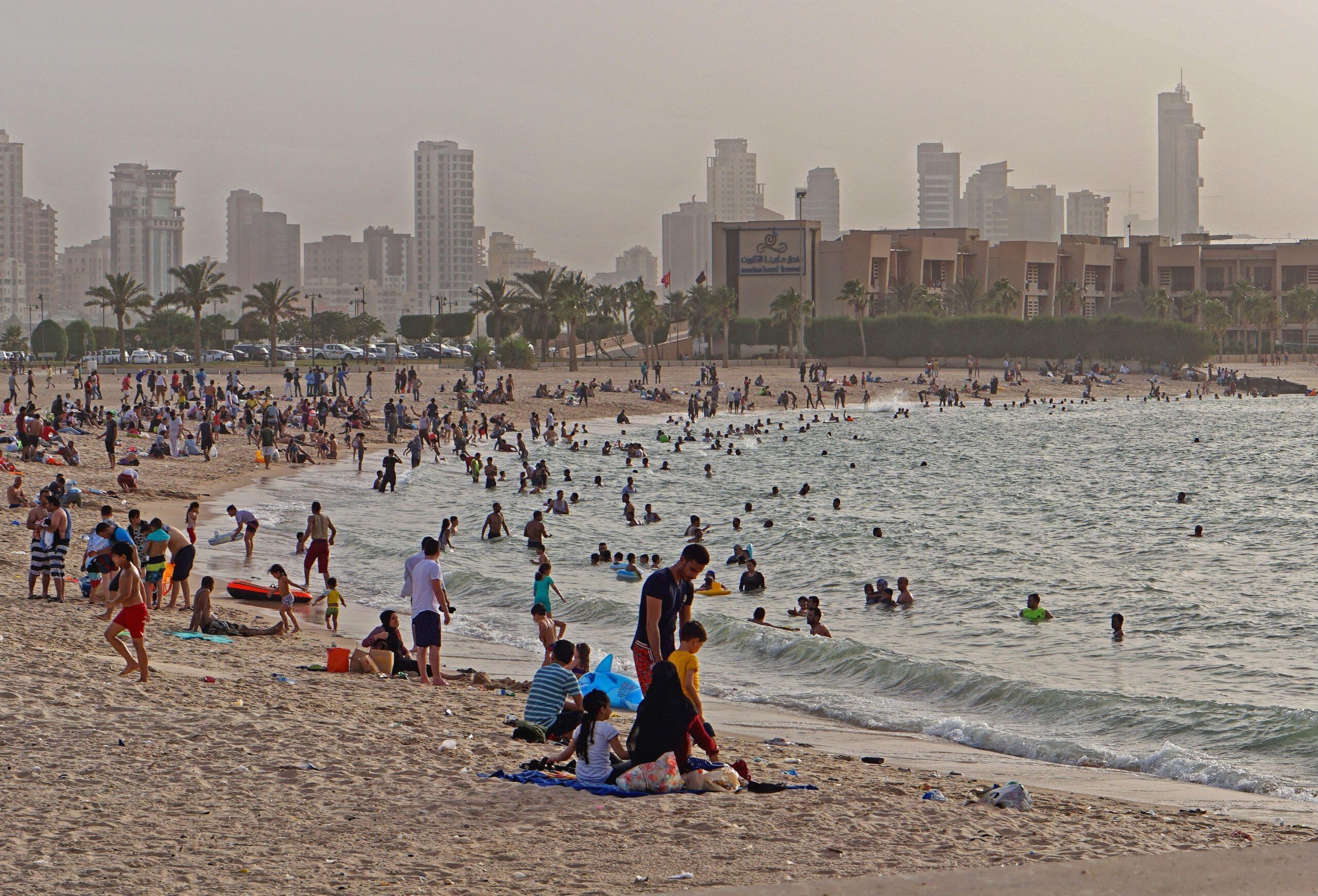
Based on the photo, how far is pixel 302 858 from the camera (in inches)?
284

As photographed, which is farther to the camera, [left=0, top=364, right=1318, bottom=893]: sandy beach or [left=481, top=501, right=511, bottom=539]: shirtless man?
[left=481, top=501, right=511, bottom=539]: shirtless man

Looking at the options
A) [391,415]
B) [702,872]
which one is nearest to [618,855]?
[702,872]

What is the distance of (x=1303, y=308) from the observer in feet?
370

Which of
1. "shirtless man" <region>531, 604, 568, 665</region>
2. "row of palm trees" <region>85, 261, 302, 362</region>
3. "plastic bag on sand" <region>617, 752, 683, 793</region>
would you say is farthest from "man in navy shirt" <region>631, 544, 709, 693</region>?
"row of palm trees" <region>85, 261, 302, 362</region>

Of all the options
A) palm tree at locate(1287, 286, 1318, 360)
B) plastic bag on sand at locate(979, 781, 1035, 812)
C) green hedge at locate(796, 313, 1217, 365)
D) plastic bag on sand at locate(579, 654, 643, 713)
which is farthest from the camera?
palm tree at locate(1287, 286, 1318, 360)

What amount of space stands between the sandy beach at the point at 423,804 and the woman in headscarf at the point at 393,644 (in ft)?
1.80

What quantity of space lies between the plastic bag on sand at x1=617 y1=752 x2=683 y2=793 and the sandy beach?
0.34ft

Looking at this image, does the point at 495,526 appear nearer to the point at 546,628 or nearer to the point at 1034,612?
the point at 1034,612

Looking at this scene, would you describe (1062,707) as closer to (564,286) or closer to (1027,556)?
(1027,556)

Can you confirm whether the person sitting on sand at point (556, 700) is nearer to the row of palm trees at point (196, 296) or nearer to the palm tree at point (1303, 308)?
the row of palm trees at point (196, 296)

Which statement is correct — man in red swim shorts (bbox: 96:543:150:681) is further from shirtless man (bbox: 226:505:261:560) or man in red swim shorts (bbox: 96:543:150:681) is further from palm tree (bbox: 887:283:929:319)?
palm tree (bbox: 887:283:929:319)

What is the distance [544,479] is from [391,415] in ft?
41.3

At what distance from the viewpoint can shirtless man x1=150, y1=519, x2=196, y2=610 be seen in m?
16.1

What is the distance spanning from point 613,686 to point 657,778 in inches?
116
